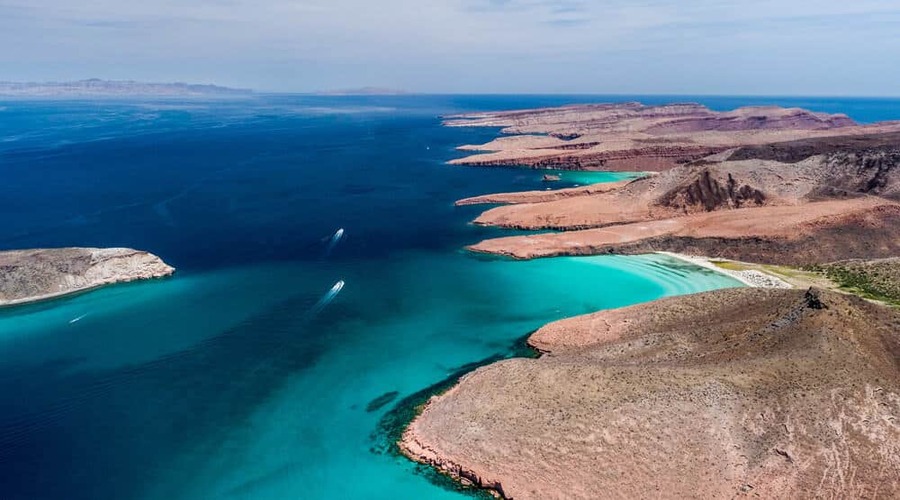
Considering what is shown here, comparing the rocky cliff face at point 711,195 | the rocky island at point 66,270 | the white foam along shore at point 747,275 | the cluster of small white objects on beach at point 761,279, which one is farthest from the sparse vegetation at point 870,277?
the rocky island at point 66,270

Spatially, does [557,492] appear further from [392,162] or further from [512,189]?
[392,162]

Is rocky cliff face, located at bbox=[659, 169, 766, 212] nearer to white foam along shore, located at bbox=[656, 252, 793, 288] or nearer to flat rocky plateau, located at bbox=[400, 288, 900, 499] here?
white foam along shore, located at bbox=[656, 252, 793, 288]

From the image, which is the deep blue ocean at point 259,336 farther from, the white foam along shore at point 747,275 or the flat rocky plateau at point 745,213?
the flat rocky plateau at point 745,213

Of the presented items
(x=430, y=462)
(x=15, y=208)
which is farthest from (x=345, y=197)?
(x=430, y=462)

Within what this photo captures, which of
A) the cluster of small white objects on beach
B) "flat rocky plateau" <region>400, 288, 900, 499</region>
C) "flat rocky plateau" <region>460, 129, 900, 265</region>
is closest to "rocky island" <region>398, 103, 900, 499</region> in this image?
"flat rocky plateau" <region>400, 288, 900, 499</region>

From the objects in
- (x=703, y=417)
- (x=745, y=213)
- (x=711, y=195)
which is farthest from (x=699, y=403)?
(x=711, y=195)

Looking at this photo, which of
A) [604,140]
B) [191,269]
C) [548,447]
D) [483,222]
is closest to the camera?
[548,447]

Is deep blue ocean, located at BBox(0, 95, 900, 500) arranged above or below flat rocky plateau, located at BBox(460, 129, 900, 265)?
below

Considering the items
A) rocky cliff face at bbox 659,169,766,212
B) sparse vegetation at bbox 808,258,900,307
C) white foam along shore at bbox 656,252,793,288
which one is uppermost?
rocky cliff face at bbox 659,169,766,212
